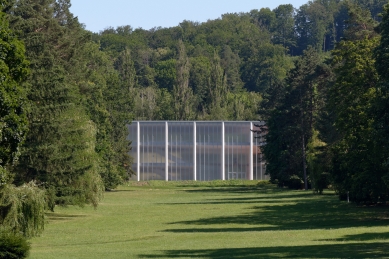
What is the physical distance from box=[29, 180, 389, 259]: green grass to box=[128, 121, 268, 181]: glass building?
180ft

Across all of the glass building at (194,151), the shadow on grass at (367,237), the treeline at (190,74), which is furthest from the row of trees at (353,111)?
the treeline at (190,74)

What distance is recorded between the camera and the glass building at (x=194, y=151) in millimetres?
123875

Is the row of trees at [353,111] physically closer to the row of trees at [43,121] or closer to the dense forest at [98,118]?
the dense forest at [98,118]

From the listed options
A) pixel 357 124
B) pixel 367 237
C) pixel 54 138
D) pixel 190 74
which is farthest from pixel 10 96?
pixel 190 74

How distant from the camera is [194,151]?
124 m

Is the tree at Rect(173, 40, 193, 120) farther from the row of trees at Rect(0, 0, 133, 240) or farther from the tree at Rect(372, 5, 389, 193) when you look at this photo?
the tree at Rect(372, 5, 389, 193)

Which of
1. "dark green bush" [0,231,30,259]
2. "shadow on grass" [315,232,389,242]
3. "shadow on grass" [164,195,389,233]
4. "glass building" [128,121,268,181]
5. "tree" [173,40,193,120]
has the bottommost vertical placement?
"shadow on grass" [164,195,389,233]

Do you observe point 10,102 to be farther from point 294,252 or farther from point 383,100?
point 383,100

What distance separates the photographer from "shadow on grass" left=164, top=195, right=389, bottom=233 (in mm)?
43350

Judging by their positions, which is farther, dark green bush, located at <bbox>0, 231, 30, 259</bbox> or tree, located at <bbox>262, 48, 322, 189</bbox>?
tree, located at <bbox>262, 48, 322, 189</bbox>

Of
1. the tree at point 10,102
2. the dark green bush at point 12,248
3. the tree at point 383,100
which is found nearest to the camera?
the dark green bush at point 12,248

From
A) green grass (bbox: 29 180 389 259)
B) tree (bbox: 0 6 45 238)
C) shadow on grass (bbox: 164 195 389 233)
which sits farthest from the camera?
shadow on grass (bbox: 164 195 389 233)

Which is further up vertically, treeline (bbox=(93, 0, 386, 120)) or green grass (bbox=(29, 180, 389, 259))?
treeline (bbox=(93, 0, 386, 120))

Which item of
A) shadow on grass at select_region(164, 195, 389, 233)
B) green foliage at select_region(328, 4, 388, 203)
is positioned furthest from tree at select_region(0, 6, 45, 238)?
green foliage at select_region(328, 4, 388, 203)
